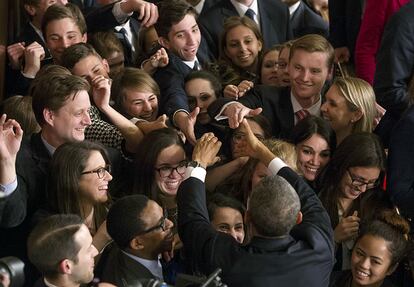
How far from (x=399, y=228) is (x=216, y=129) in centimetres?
105

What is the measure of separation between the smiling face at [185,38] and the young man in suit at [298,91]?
1.52 ft

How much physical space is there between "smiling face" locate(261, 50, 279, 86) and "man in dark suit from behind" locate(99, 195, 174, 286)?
161 centimetres

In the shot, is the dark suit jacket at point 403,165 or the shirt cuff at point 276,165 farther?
the dark suit jacket at point 403,165

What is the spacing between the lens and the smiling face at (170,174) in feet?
13.2

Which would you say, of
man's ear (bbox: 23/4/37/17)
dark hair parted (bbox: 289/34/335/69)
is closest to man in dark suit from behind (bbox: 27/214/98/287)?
dark hair parted (bbox: 289/34/335/69)

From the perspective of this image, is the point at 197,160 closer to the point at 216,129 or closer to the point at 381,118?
the point at 216,129

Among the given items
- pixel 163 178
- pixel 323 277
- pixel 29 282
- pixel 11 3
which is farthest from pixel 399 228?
pixel 11 3

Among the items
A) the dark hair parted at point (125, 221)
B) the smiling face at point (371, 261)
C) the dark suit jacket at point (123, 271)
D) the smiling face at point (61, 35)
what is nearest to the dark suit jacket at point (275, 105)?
the smiling face at point (371, 261)

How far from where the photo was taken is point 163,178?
402cm

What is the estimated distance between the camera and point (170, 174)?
4.02m

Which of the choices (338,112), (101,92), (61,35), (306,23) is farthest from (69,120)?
(306,23)

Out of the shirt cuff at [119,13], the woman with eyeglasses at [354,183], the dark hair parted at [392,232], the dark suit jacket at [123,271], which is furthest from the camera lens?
the shirt cuff at [119,13]

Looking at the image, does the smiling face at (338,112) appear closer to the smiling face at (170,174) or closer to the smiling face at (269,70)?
the smiling face at (269,70)

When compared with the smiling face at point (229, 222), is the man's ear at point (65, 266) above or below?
above
